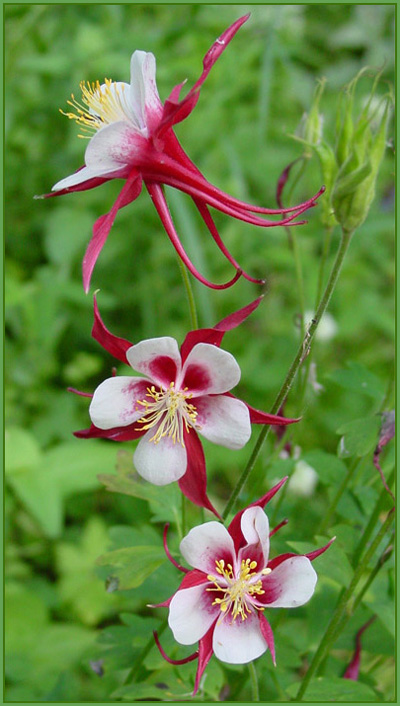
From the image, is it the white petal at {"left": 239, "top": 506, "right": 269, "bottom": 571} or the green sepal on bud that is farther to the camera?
the green sepal on bud

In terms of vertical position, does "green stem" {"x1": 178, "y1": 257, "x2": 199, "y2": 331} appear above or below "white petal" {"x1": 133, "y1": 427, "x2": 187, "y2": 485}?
above

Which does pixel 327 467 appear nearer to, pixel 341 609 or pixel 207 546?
pixel 341 609

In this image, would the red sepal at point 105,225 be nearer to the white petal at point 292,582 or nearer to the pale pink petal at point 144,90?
the pale pink petal at point 144,90

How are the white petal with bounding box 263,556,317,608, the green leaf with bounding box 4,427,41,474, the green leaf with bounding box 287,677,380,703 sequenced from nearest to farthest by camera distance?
the white petal with bounding box 263,556,317,608 → the green leaf with bounding box 287,677,380,703 → the green leaf with bounding box 4,427,41,474

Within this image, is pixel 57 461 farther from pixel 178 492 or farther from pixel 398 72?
pixel 398 72

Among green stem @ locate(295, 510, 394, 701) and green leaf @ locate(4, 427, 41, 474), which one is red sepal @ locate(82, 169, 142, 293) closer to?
green stem @ locate(295, 510, 394, 701)

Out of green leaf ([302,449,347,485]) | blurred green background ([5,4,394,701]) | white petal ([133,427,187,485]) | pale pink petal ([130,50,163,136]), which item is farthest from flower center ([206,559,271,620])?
blurred green background ([5,4,394,701])

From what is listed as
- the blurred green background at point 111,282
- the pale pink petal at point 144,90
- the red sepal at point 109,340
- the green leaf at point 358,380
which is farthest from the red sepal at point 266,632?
the blurred green background at point 111,282
